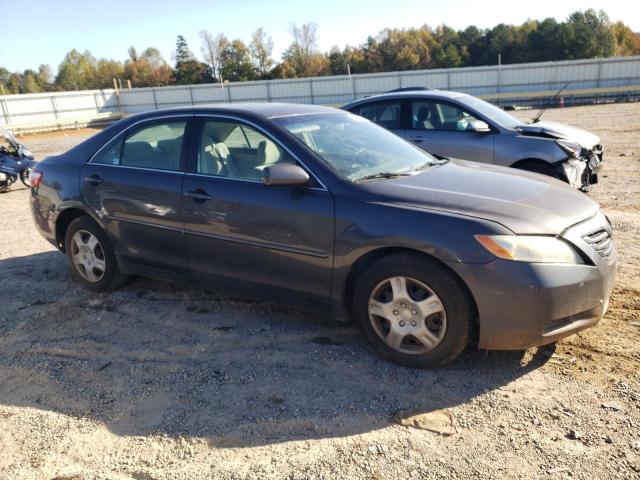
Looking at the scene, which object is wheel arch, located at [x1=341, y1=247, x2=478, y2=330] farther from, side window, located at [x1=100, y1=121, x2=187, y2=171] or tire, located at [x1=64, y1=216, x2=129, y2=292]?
tire, located at [x1=64, y1=216, x2=129, y2=292]

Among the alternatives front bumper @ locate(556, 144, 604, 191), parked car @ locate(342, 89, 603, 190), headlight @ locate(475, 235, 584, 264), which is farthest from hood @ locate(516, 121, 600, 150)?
headlight @ locate(475, 235, 584, 264)

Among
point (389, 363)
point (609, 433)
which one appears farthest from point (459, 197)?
point (609, 433)

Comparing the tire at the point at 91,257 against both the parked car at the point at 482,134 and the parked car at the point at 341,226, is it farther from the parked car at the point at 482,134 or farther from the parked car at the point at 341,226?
the parked car at the point at 482,134

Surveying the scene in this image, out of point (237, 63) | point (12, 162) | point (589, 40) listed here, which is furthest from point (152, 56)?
point (12, 162)

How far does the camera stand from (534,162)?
299 inches

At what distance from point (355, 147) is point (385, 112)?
4.26 meters

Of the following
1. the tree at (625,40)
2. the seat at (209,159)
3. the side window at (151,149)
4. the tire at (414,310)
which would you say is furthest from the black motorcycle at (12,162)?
the tree at (625,40)

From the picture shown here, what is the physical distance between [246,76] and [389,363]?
2759 inches

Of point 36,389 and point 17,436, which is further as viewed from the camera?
point 36,389

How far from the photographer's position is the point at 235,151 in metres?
4.36

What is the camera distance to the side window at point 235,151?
4.16m

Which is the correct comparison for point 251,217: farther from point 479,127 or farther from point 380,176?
point 479,127

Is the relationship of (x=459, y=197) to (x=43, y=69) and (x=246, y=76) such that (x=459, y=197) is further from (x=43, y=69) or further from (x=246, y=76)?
(x=43, y=69)

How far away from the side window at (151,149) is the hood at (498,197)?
1793 mm
